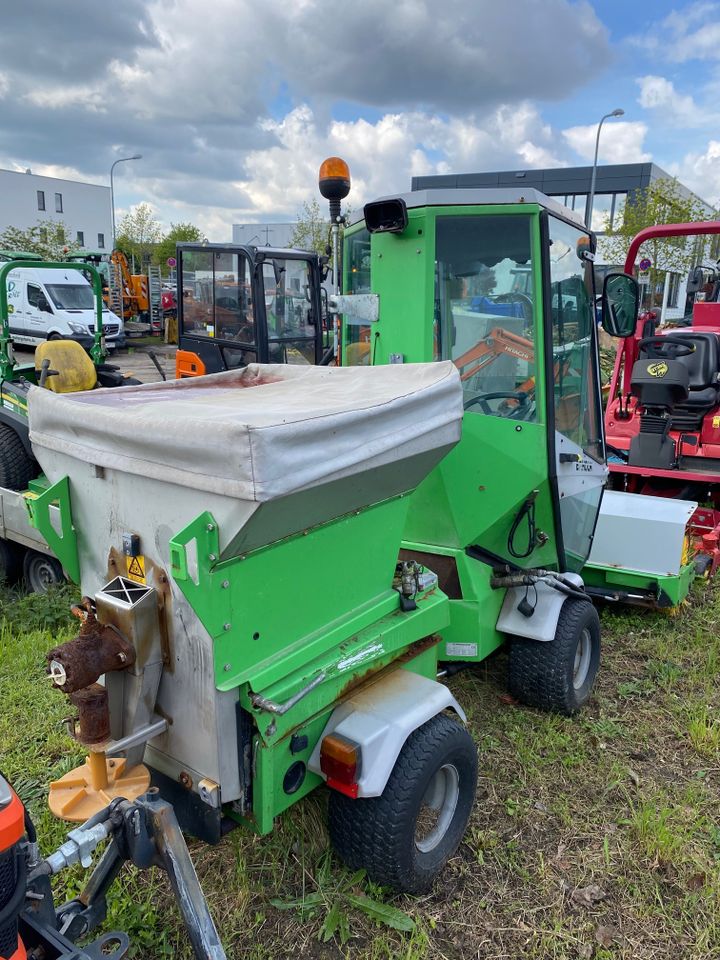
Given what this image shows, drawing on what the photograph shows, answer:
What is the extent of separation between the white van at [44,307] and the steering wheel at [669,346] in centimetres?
1433

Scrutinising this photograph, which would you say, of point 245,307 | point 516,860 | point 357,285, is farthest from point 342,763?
point 245,307

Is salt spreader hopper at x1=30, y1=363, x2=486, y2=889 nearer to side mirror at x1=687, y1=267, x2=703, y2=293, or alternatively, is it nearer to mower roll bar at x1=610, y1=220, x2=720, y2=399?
mower roll bar at x1=610, y1=220, x2=720, y2=399

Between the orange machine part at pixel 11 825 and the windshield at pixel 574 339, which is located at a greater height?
the windshield at pixel 574 339

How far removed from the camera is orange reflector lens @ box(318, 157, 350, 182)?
3072 millimetres

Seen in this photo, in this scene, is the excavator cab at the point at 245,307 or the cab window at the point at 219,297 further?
the cab window at the point at 219,297

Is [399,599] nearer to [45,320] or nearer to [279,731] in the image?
[279,731]

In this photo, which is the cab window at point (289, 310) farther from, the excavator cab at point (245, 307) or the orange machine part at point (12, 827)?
the orange machine part at point (12, 827)

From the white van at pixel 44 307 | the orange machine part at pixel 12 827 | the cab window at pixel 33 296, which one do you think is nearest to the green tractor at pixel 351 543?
the orange machine part at pixel 12 827

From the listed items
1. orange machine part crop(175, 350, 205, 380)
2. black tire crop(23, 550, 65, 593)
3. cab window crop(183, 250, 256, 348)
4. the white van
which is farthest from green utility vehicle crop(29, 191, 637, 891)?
the white van

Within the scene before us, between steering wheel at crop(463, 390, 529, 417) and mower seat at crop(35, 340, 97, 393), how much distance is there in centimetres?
345

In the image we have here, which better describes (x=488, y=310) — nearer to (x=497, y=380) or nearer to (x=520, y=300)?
(x=520, y=300)

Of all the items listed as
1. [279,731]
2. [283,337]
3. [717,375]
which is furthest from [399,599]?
[283,337]

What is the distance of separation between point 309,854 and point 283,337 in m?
7.15

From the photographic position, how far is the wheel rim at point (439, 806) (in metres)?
2.58
